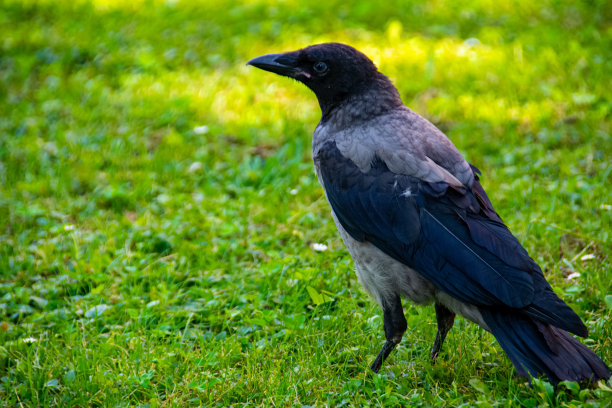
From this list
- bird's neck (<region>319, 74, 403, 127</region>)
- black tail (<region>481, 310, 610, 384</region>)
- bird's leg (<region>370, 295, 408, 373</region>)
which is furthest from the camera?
bird's neck (<region>319, 74, 403, 127</region>)

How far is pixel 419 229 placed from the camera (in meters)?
3.28

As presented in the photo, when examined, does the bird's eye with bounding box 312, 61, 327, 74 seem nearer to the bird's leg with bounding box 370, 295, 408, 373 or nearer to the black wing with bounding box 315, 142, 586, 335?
the black wing with bounding box 315, 142, 586, 335

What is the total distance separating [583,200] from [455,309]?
2129 millimetres

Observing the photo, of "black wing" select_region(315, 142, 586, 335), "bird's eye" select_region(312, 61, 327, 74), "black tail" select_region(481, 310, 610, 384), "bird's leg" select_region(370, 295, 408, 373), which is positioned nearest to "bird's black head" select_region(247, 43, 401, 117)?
"bird's eye" select_region(312, 61, 327, 74)

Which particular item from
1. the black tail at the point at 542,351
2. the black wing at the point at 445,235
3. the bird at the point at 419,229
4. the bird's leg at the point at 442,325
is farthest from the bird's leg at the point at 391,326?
the black tail at the point at 542,351

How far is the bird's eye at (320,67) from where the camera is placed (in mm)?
3914

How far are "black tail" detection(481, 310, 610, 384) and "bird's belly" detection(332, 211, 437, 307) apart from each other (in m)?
0.38

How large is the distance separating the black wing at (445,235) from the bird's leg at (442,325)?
0.46 m

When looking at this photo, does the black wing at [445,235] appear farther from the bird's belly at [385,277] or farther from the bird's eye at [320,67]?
the bird's eye at [320,67]

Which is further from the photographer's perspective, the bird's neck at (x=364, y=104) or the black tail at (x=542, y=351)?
the bird's neck at (x=364, y=104)

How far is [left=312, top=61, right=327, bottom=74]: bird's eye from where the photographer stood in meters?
3.91

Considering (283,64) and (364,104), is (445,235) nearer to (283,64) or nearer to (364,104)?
(364,104)

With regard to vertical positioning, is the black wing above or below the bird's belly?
above

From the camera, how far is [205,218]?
17.0 feet
